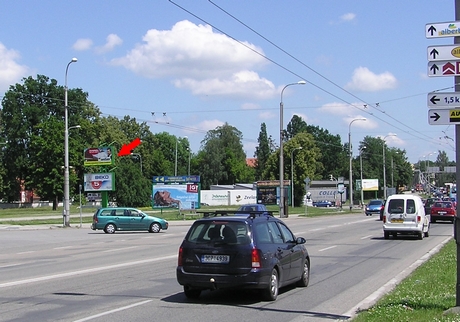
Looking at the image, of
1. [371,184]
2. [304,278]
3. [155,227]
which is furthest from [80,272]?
[371,184]

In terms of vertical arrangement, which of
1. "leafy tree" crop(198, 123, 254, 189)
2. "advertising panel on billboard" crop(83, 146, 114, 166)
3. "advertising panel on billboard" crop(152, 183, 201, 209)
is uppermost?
"leafy tree" crop(198, 123, 254, 189)

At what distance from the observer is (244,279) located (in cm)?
1078

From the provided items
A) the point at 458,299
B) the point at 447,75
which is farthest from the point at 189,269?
the point at 447,75

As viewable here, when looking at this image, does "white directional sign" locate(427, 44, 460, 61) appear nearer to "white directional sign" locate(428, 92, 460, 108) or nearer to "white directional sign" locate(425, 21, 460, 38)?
"white directional sign" locate(425, 21, 460, 38)

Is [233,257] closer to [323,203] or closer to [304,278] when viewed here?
[304,278]

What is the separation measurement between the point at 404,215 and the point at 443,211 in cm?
1854

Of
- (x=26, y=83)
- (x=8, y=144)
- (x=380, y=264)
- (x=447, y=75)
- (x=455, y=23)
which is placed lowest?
(x=380, y=264)

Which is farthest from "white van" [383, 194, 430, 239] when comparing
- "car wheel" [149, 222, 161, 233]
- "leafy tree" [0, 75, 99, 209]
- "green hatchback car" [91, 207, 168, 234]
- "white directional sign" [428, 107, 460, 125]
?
"leafy tree" [0, 75, 99, 209]

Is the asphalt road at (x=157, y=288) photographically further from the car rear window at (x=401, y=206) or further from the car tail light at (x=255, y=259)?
the car rear window at (x=401, y=206)

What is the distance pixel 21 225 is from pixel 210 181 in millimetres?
92814

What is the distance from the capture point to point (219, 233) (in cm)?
1128

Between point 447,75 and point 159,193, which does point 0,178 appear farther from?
point 447,75

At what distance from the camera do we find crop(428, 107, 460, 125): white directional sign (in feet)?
30.0

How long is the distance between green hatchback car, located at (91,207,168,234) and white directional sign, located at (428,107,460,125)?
97.4 ft
